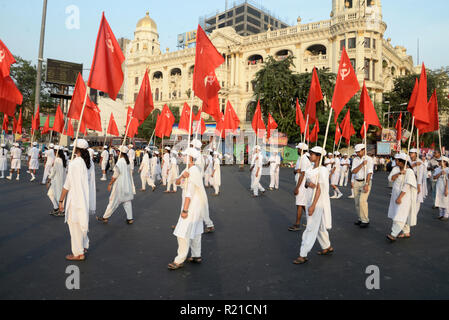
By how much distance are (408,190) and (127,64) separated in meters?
62.5

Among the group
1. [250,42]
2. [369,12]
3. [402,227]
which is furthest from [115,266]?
[250,42]

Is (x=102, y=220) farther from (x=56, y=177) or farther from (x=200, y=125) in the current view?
(x=200, y=125)

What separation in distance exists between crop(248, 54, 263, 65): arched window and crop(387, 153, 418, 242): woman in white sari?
43492mm

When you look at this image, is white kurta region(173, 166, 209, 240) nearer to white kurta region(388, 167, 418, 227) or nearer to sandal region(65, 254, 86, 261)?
sandal region(65, 254, 86, 261)

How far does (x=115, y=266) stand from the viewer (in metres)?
4.22

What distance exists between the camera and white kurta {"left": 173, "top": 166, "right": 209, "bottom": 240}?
411 centimetres

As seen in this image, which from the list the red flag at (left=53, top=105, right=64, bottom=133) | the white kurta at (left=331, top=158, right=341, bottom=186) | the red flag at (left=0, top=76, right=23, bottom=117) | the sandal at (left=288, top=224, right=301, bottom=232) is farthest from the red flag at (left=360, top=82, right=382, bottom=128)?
the red flag at (left=53, top=105, right=64, bottom=133)

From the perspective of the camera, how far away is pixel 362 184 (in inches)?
273

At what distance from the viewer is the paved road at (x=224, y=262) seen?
3512mm

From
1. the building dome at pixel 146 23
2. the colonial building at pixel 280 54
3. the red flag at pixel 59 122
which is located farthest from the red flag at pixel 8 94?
the building dome at pixel 146 23

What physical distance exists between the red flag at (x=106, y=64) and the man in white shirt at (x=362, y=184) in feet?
15.7

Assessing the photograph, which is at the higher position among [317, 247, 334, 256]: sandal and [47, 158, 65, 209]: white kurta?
[47, 158, 65, 209]: white kurta

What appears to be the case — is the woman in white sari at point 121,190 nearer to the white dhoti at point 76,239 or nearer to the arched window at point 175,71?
the white dhoti at point 76,239
